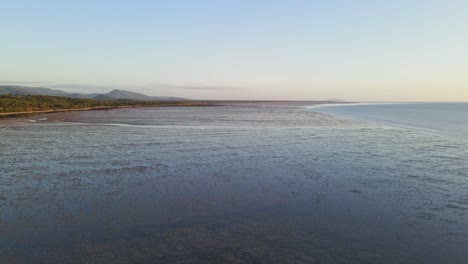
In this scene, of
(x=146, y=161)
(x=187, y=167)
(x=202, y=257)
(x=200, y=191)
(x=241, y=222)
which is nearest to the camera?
(x=202, y=257)

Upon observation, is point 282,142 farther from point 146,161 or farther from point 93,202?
point 93,202

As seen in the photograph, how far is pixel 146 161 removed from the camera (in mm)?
15453

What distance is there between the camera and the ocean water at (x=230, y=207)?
668 cm

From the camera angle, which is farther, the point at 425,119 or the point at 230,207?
the point at 425,119

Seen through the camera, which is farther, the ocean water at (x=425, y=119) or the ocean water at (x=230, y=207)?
the ocean water at (x=425, y=119)

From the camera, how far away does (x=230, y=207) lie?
932 cm

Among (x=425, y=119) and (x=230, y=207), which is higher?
(x=425, y=119)

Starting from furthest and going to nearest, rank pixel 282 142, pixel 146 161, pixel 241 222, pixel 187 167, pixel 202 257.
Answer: pixel 282 142 < pixel 146 161 < pixel 187 167 < pixel 241 222 < pixel 202 257

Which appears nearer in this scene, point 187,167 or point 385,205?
point 385,205

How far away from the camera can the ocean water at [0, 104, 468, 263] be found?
6676 mm

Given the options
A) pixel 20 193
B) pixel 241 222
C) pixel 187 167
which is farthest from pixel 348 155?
pixel 20 193

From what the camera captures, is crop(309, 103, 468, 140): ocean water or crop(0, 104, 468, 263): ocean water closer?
crop(0, 104, 468, 263): ocean water

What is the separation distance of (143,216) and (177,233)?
1.40m

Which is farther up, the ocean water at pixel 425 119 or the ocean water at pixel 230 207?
the ocean water at pixel 425 119
